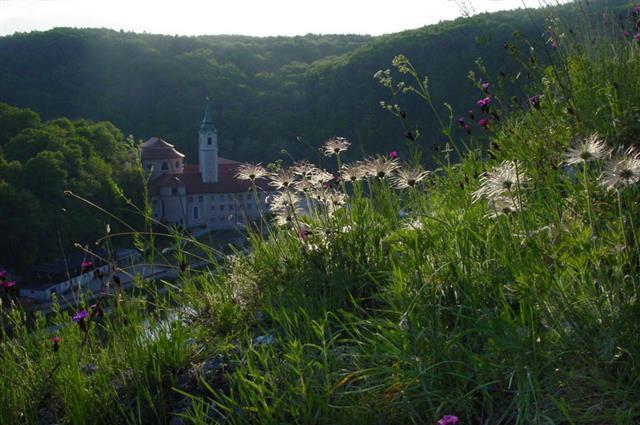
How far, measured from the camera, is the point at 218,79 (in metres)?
58.7

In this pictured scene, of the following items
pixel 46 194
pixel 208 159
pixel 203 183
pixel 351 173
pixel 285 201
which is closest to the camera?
pixel 351 173

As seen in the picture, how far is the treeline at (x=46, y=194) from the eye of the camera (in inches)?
1046

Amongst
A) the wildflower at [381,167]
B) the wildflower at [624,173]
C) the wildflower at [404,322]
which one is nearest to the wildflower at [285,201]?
the wildflower at [381,167]

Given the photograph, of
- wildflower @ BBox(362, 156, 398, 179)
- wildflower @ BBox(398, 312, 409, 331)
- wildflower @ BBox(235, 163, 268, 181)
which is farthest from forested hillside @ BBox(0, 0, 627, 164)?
wildflower @ BBox(398, 312, 409, 331)

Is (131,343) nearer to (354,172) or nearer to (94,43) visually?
(354,172)

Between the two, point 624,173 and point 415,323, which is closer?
point 624,173

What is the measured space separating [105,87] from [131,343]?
61451 millimetres

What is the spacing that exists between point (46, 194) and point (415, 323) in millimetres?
28641

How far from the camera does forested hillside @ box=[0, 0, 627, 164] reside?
42.9 meters

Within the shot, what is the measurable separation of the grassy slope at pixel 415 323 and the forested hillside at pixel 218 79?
3113 cm

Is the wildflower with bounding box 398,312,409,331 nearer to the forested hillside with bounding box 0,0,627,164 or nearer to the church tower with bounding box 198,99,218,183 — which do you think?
the forested hillside with bounding box 0,0,627,164

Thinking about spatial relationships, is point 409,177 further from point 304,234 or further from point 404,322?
point 404,322

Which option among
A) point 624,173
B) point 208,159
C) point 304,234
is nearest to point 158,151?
point 208,159

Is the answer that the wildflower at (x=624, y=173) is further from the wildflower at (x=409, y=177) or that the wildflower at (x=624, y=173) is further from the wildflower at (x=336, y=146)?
the wildflower at (x=336, y=146)
